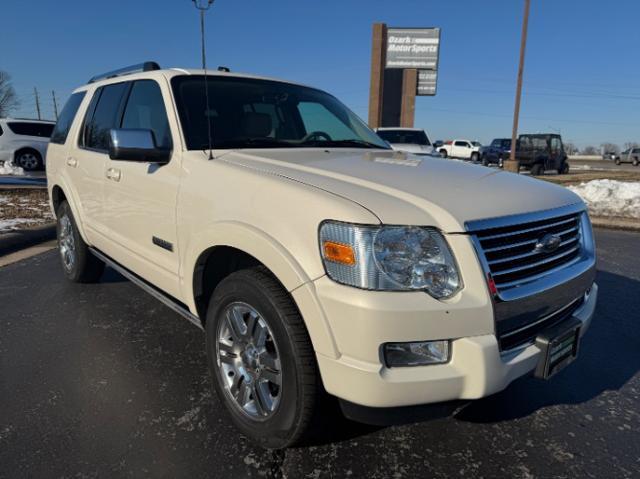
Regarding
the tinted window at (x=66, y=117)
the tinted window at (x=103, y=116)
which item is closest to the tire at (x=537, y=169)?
the tinted window at (x=66, y=117)

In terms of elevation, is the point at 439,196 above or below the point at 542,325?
above

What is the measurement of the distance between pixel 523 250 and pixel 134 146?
204cm

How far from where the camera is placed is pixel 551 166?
23.4m

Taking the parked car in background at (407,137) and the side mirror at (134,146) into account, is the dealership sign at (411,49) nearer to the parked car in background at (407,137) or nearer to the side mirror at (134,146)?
the parked car in background at (407,137)

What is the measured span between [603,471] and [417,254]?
1.33 metres

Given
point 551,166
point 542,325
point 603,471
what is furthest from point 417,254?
point 551,166

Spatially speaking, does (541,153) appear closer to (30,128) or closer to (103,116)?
(30,128)

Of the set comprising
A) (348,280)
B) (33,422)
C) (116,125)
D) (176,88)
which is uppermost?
(176,88)

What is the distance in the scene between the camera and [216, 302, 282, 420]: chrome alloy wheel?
204cm

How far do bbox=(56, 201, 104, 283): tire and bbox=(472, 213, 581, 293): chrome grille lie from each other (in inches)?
144

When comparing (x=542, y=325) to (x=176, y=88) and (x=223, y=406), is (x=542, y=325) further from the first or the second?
(x=176, y=88)

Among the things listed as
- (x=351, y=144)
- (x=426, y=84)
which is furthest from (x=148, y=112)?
(x=426, y=84)

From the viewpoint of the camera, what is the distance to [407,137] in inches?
508

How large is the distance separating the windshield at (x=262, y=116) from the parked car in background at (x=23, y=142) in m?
15.2
